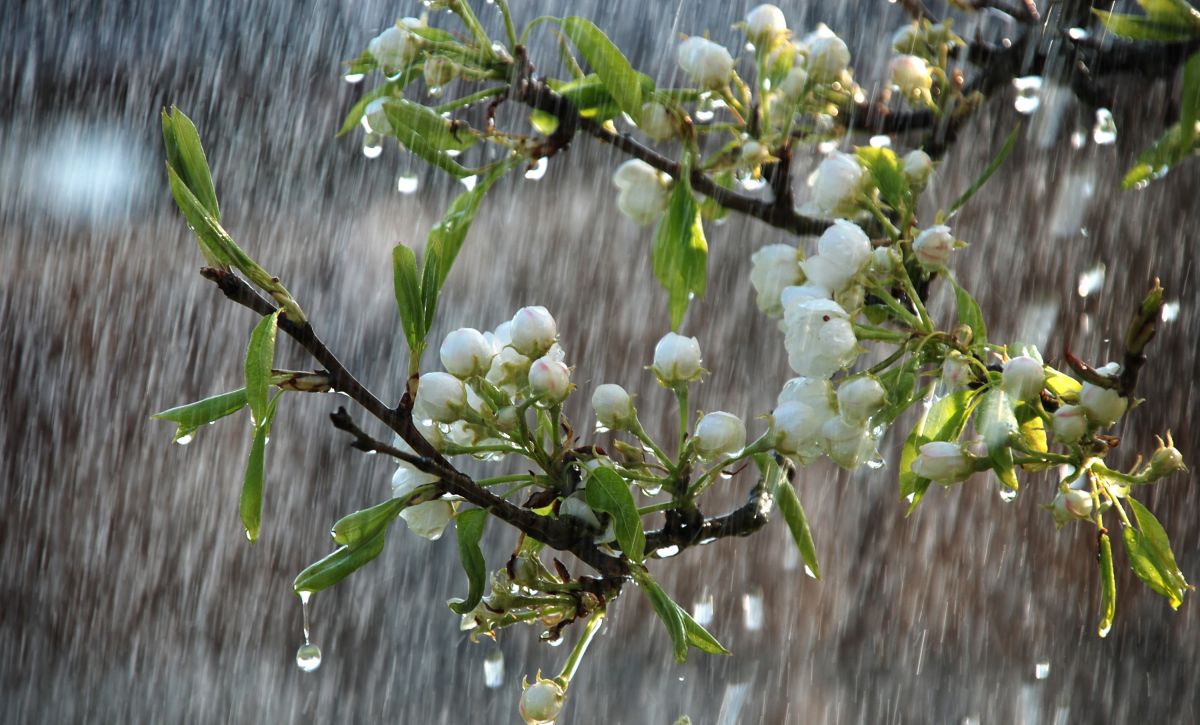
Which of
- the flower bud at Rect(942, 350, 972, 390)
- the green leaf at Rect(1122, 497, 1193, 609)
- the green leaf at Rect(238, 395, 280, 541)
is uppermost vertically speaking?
the flower bud at Rect(942, 350, 972, 390)

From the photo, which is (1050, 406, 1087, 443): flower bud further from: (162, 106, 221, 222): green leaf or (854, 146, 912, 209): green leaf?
(162, 106, 221, 222): green leaf

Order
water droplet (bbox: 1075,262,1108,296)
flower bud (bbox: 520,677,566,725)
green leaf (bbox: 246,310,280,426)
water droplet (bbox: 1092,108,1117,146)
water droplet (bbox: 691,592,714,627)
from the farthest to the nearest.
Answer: water droplet (bbox: 691,592,714,627), water droplet (bbox: 1075,262,1108,296), water droplet (bbox: 1092,108,1117,146), flower bud (bbox: 520,677,566,725), green leaf (bbox: 246,310,280,426)

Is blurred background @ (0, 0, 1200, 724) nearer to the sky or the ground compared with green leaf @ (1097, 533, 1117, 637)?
nearer to the ground

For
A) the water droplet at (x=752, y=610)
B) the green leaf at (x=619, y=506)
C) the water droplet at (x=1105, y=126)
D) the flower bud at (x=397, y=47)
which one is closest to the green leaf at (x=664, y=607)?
the green leaf at (x=619, y=506)

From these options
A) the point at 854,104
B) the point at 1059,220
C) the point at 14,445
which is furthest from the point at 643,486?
the point at 14,445

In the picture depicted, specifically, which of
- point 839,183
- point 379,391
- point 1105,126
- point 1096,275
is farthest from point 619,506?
point 379,391

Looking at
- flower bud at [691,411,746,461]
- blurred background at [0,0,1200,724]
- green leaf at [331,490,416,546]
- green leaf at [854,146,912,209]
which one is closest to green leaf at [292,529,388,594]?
green leaf at [331,490,416,546]
